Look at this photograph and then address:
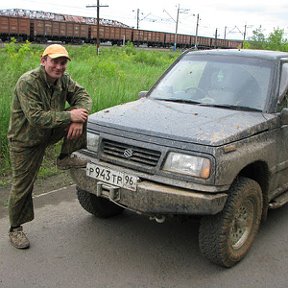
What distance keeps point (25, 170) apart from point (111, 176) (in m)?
0.80

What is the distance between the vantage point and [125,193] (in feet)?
11.4

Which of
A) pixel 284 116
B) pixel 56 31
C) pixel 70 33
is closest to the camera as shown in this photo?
pixel 284 116

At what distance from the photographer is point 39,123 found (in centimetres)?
341

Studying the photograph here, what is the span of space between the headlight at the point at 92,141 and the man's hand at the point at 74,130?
0.17 meters

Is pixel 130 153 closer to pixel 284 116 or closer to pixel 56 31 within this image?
pixel 284 116

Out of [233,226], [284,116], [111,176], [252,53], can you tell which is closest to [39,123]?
[111,176]

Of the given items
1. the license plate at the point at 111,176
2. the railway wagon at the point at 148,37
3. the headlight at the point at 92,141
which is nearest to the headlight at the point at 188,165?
the license plate at the point at 111,176

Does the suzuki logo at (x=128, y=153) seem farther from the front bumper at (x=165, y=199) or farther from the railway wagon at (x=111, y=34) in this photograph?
the railway wagon at (x=111, y=34)

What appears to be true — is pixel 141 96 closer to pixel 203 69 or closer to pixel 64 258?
pixel 203 69

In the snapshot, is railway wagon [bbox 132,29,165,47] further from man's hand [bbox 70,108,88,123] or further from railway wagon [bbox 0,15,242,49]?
man's hand [bbox 70,108,88,123]

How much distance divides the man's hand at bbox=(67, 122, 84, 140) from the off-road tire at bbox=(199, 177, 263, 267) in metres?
1.29

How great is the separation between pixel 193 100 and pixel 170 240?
4.79 ft

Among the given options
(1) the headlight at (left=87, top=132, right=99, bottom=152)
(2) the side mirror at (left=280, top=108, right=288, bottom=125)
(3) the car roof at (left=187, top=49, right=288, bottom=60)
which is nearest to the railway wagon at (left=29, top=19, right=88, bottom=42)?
(3) the car roof at (left=187, top=49, right=288, bottom=60)

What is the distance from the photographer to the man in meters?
3.47
